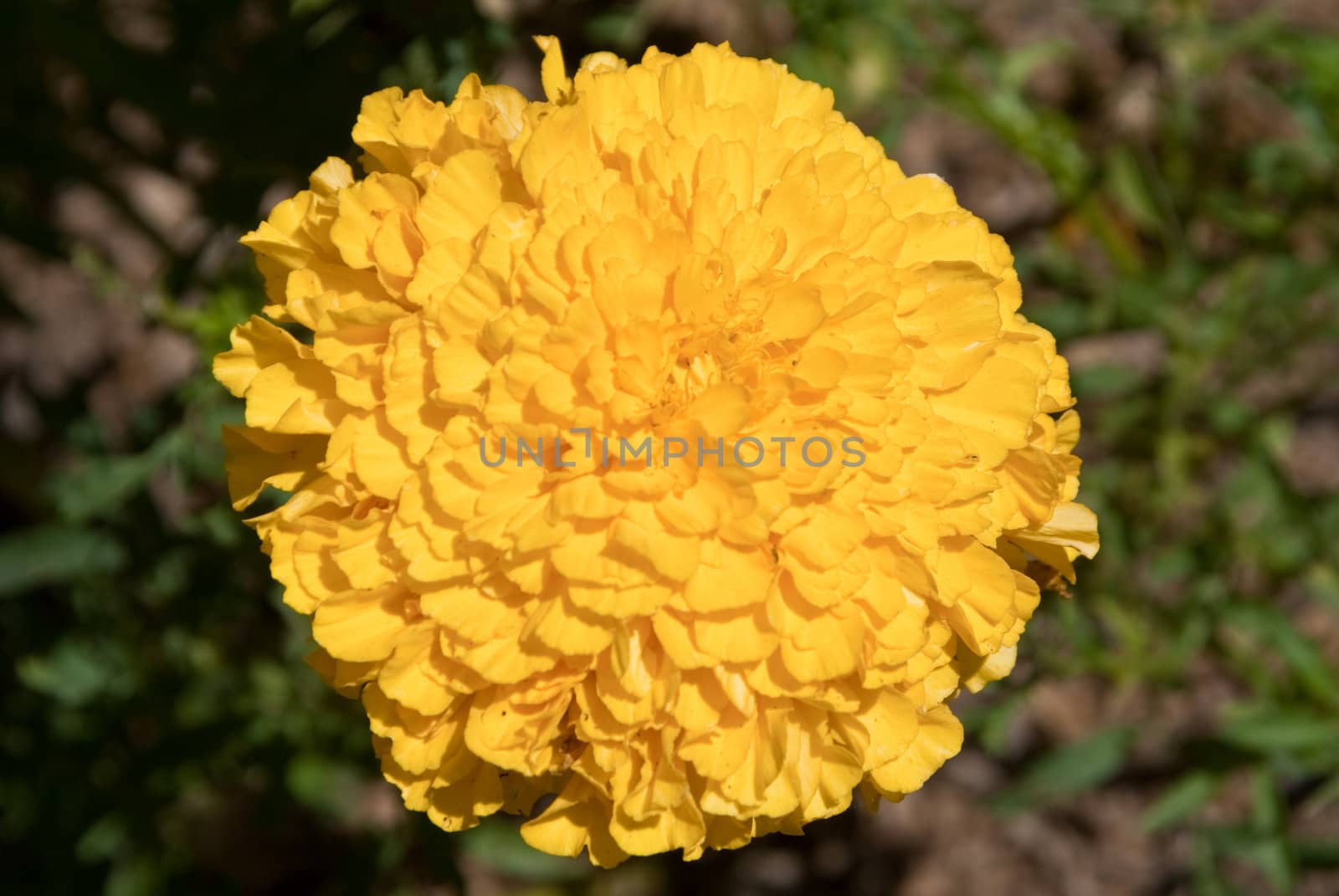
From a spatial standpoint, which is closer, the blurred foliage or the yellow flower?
the yellow flower

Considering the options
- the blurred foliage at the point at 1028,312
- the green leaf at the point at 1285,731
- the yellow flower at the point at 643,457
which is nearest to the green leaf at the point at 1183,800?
the blurred foliage at the point at 1028,312

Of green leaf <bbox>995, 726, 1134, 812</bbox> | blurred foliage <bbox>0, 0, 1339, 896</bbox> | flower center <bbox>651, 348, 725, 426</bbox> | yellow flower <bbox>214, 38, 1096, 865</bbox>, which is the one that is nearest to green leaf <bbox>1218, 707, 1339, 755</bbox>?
blurred foliage <bbox>0, 0, 1339, 896</bbox>

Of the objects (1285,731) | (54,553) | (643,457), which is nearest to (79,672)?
(54,553)

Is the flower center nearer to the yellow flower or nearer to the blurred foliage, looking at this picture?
the yellow flower

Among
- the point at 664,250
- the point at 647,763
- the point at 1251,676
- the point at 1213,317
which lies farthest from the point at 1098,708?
the point at 664,250

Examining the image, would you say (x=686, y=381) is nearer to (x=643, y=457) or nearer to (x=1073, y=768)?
(x=643, y=457)

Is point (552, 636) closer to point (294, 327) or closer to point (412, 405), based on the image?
point (412, 405)
